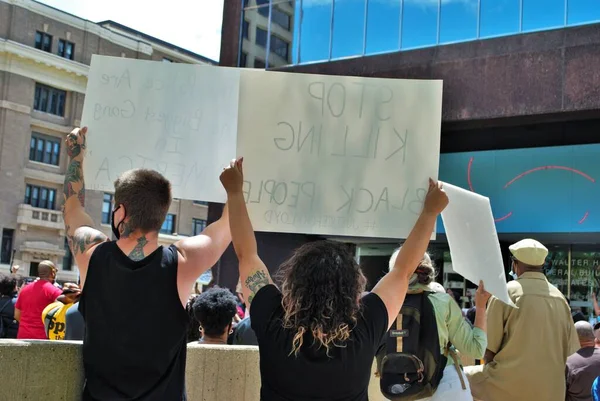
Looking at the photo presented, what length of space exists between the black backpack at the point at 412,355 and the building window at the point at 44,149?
5022 centimetres

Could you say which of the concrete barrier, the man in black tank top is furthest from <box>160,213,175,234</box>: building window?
the man in black tank top

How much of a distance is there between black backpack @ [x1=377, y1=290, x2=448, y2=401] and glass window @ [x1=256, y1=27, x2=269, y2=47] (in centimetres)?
1697

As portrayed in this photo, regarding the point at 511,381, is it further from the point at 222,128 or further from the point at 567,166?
the point at 567,166

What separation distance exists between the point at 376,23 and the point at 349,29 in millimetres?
796

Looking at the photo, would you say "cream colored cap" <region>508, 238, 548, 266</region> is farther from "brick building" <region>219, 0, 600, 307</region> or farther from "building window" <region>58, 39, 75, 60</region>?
"building window" <region>58, 39, 75, 60</region>

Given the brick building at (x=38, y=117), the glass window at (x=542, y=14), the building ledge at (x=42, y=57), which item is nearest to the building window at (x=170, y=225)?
the brick building at (x=38, y=117)

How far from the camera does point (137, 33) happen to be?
58.2 metres

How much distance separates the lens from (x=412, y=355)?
407 centimetres

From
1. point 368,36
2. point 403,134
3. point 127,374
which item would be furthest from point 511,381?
point 368,36

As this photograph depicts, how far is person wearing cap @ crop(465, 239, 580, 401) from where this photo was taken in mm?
A: 4781

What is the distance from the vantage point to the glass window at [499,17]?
53.4 ft

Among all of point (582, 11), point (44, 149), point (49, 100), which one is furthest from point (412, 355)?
point (49, 100)

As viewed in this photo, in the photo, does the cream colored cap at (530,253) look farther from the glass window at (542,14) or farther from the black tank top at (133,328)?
the glass window at (542,14)

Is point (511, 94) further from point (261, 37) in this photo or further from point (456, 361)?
point (456, 361)
